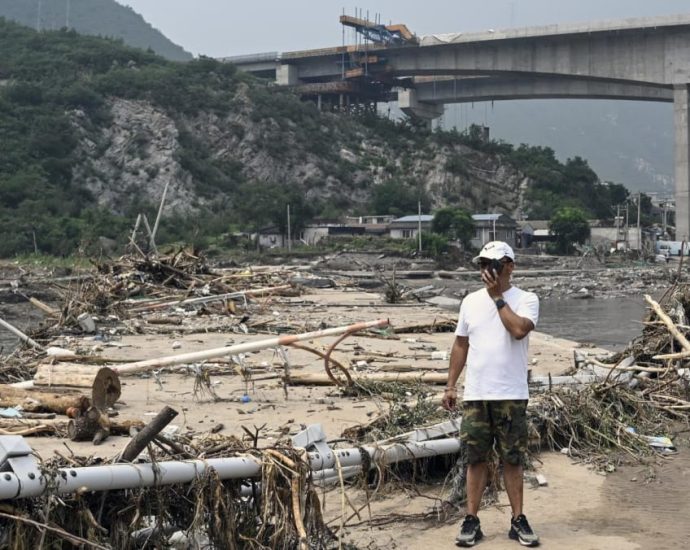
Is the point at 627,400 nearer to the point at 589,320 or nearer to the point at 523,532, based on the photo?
the point at 523,532

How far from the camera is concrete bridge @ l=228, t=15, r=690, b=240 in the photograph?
61.1 m

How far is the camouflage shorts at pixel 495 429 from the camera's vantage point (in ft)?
16.5

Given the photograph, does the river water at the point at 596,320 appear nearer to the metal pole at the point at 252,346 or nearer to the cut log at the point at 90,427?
the metal pole at the point at 252,346

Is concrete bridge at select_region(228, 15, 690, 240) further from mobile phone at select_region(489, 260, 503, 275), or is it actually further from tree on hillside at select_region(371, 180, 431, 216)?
mobile phone at select_region(489, 260, 503, 275)

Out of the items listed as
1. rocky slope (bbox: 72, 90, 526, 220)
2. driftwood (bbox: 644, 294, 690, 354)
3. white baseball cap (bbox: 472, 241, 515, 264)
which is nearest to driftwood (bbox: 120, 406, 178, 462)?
white baseball cap (bbox: 472, 241, 515, 264)

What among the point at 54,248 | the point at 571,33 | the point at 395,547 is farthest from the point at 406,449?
the point at 571,33

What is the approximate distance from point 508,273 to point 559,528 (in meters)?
1.49

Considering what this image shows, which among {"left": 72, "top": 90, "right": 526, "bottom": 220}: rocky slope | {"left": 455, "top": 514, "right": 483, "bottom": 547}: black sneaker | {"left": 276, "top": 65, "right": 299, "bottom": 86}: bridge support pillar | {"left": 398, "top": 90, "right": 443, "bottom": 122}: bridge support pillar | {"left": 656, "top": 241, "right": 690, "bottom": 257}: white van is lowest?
{"left": 656, "top": 241, "right": 690, "bottom": 257}: white van

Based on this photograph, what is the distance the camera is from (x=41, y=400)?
7.94 metres

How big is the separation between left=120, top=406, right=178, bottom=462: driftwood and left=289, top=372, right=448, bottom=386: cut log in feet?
17.0

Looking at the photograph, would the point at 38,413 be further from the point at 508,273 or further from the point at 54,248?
the point at 54,248

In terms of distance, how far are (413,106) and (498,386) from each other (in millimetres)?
87609

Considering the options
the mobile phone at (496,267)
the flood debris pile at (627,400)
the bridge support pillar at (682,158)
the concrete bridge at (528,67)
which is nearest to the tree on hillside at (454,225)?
the concrete bridge at (528,67)

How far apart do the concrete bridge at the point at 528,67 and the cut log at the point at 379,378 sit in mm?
41052
